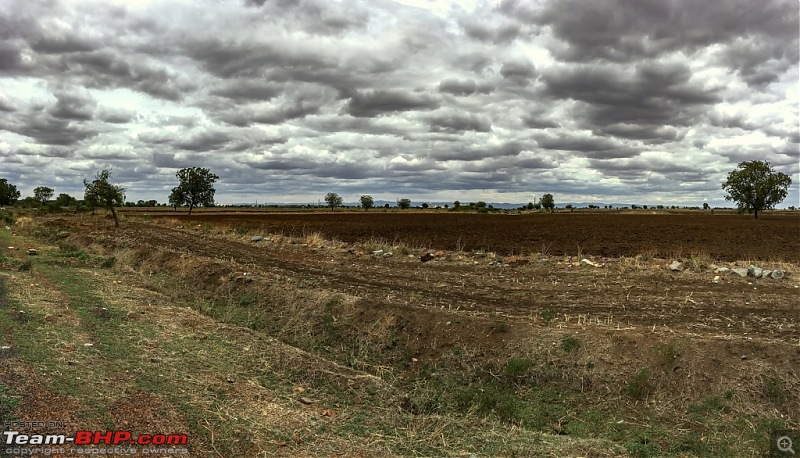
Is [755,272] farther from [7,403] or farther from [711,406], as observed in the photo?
[7,403]

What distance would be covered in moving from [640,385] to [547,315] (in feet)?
10.9

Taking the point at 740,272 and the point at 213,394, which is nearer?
the point at 213,394

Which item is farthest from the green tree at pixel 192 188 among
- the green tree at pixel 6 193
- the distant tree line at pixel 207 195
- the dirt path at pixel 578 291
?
the dirt path at pixel 578 291

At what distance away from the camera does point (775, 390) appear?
8.55 metres

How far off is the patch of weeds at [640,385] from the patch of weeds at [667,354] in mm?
441

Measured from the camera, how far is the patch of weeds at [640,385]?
882cm

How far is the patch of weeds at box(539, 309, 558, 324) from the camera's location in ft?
38.9

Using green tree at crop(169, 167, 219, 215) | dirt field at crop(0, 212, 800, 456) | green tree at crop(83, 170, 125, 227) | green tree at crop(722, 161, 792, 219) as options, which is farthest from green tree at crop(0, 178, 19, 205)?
green tree at crop(722, 161, 792, 219)

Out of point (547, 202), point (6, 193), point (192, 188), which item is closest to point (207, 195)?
point (192, 188)

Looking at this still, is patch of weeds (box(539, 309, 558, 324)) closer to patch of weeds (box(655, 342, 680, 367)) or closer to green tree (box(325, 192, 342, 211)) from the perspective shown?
patch of weeds (box(655, 342, 680, 367))

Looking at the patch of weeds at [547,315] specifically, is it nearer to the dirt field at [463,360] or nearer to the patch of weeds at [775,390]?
the dirt field at [463,360]

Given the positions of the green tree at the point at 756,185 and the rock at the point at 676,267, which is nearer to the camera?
the rock at the point at 676,267

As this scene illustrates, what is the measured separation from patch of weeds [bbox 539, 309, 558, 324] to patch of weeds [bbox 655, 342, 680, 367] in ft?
8.73

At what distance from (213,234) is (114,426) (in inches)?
1347
